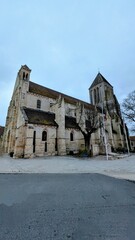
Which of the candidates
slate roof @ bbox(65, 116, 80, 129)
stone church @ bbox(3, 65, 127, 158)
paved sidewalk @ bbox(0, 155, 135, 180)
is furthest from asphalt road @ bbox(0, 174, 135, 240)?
slate roof @ bbox(65, 116, 80, 129)

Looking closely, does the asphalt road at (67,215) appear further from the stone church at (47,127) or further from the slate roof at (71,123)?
the slate roof at (71,123)

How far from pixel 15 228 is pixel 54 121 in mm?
22677

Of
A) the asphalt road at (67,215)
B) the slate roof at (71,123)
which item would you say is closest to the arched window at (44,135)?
the slate roof at (71,123)

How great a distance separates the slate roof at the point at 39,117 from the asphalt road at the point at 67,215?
57.7ft

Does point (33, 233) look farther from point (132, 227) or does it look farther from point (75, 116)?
point (75, 116)

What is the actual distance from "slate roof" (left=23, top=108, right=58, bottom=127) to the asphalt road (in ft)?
57.7

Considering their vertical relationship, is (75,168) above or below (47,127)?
below

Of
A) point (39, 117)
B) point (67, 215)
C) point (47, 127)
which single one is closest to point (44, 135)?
point (47, 127)

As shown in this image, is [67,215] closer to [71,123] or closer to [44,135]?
[44,135]

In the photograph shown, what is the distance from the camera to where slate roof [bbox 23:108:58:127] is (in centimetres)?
2178

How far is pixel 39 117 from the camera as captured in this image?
23.5 meters

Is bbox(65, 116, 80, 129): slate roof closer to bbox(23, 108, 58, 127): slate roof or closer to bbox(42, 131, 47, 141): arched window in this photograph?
bbox(23, 108, 58, 127): slate roof

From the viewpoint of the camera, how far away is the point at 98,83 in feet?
146

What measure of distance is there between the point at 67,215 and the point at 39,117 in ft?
69.8
